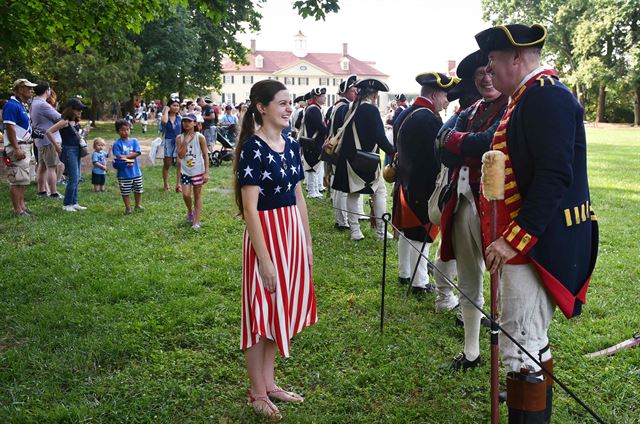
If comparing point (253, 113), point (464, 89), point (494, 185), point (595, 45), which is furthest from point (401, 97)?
point (595, 45)

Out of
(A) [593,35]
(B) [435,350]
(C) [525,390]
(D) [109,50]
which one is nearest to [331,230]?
(B) [435,350]

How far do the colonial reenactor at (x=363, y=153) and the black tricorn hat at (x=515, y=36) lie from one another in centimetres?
429

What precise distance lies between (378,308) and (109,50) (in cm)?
758

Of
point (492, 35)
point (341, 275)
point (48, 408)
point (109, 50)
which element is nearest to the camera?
point (492, 35)

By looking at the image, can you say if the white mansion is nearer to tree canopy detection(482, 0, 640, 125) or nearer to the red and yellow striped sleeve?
tree canopy detection(482, 0, 640, 125)

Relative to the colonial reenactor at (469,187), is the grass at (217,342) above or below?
below

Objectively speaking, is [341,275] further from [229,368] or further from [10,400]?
[10,400]

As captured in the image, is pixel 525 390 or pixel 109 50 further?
pixel 109 50

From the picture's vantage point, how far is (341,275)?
642 cm

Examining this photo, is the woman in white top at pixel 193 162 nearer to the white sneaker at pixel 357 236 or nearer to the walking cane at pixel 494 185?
the white sneaker at pixel 357 236

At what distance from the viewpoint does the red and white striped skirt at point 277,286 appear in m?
3.38

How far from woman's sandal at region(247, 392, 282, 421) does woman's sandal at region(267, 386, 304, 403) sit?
0.48 ft

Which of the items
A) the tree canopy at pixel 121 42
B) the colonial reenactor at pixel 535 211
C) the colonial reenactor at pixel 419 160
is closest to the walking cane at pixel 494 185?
the colonial reenactor at pixel 535 211

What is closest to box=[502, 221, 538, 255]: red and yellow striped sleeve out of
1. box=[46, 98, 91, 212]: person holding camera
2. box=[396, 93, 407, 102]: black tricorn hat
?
box=[46, 98, 91, 212]: person holding camera
